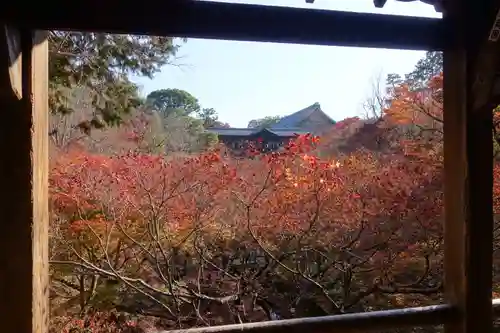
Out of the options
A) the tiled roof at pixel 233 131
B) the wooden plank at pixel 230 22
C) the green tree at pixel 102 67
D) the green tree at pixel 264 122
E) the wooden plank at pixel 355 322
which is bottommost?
the wooden plank at pixel 355 322

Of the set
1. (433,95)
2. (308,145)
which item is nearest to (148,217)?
(308,145)

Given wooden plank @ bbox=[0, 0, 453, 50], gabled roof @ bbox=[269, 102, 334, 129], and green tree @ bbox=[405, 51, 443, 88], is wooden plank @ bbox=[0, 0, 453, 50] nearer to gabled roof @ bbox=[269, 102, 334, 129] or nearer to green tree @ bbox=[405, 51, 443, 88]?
gabled roof @ bbox=[269, 102, 334, 129]

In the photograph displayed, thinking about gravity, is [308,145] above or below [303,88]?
below

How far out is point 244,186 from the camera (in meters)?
3.22

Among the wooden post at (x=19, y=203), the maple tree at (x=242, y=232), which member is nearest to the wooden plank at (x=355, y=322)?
the wooden post at (x=19, y=203)

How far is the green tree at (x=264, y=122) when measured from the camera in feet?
11.1

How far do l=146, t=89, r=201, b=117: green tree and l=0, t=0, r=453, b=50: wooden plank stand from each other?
1.99 meters

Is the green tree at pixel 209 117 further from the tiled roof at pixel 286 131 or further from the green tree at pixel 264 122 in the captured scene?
the tiled roof at pixel 286 131

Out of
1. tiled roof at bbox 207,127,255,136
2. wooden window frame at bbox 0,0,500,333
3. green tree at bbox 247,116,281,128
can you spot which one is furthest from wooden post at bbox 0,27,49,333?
green tree at bbox 247,116,281,128

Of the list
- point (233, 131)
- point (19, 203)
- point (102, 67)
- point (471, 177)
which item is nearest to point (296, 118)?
point (233, 131)

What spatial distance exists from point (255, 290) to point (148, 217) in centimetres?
104

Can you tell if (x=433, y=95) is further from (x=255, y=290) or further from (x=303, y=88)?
(x=255, y=290)

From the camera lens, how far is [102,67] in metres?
3.11

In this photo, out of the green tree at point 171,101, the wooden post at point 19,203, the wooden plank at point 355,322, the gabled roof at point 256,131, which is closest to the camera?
the wooden post at point 19,203
